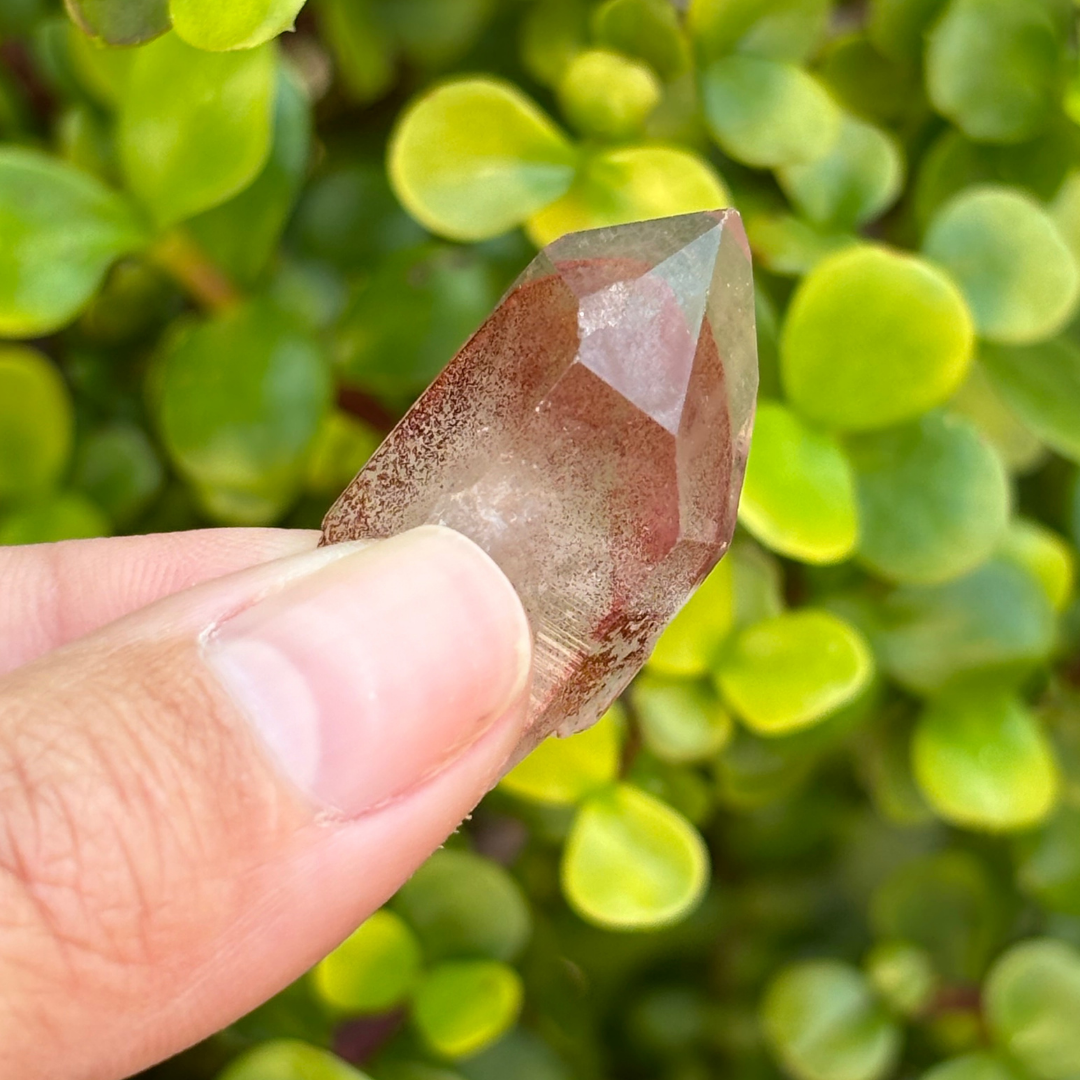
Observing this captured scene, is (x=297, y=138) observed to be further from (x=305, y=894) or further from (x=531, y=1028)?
(x=531, y=1028)

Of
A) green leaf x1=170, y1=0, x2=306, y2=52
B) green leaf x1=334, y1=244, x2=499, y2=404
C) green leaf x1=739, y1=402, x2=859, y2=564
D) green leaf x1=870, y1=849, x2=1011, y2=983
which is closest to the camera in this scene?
green leaf x1=170, y1=0, x2=306, y2=52

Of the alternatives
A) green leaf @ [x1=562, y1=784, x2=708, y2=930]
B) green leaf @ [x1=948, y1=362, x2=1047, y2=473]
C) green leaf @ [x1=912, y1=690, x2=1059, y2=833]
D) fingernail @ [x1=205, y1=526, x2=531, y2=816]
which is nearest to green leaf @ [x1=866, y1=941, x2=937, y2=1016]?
green leaf @ [x1=912, y1=690, x2=1059, y2=833]

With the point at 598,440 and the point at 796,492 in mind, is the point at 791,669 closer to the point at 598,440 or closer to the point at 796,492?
the point at 796,492

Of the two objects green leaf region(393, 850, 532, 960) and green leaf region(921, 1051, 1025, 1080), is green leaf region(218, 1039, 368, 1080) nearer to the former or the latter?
green leaf region(393, 850, 532, 960)

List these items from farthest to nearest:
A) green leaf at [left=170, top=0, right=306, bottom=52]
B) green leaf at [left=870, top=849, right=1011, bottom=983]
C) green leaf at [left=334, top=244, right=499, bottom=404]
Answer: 1. green leaf at [left=870, top=849, right=1011, bottom=983]
2. green leaf at [left=334, top=244, right=499, bottom=404]
3. green leaf at [left=170, top=0, right=306, bottom=52]

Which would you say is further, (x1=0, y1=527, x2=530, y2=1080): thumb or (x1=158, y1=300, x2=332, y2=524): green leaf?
(x1=158, y1=300, x2=332, y2=524): green leaf

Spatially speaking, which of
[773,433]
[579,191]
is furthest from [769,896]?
[579,191]

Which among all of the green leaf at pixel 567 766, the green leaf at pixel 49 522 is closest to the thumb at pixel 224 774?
the green leaf at pixel 567 766
